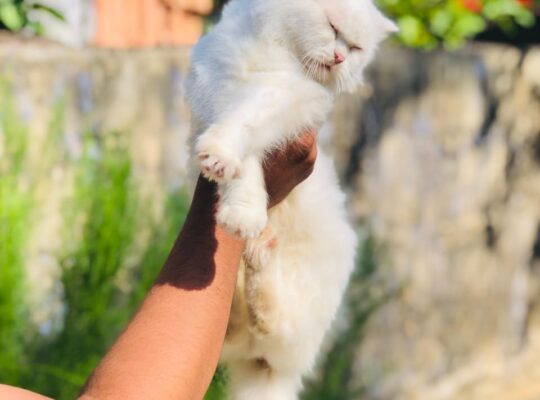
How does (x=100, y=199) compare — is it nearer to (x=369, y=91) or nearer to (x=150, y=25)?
(x=369, y=91)

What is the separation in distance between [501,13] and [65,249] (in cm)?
326

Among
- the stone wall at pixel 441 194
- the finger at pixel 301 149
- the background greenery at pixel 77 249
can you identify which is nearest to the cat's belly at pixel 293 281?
the finger at pixel 301 149

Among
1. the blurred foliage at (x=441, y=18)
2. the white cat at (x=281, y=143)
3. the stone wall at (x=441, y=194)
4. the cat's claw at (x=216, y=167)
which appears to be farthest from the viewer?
the blurred foliage at (x=441, y=18)

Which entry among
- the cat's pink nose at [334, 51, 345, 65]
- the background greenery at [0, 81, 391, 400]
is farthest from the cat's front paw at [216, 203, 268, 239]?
the background greenery at [0, 81, 391, 400]

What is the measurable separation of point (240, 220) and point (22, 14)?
9.69ft

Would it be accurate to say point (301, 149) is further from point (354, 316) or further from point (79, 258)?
point (354, 316)

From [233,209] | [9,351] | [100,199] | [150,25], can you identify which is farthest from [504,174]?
[233,209]

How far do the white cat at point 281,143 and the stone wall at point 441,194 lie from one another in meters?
2.07

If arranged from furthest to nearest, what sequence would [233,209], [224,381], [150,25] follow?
[150,25] → [224,381] → [233,209]

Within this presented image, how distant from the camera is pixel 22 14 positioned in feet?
14.8

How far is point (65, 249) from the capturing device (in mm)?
3734

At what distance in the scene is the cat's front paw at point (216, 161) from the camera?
1.79 m

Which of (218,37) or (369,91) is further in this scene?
(369,91)

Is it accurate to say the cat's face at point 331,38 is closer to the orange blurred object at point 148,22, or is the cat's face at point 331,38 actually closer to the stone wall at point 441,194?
the stone wall at point 441,194
